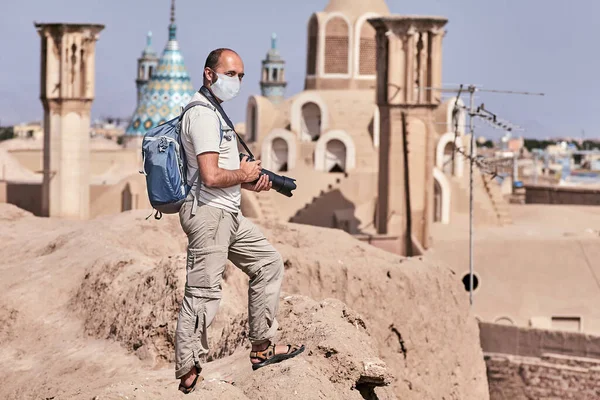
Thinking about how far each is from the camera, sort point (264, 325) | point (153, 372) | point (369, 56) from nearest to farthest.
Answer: point (264, 325)
point (153, 372)
point (369, 56)

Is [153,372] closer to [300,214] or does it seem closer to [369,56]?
[300,214]

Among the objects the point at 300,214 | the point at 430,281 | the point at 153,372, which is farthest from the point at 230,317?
the point at 300,214

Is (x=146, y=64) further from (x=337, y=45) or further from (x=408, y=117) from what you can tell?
(x=408, y=117)

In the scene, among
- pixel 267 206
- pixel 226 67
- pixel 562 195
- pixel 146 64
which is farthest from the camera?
pixel 146 64

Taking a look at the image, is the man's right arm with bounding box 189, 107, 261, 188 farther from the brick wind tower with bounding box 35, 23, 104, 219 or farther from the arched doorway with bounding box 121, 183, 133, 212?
the arched doorway with bounding box 121, 183, 133, 212

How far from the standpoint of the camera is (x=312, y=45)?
2883 cm

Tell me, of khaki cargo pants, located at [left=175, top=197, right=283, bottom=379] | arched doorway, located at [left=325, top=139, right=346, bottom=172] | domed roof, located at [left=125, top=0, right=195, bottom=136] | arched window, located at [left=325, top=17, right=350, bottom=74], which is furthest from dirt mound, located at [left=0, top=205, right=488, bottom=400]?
domed roof, located at [left=125, top=0, right=195, bottom=136]

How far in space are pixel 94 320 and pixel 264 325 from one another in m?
2.57

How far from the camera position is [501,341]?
15375mm

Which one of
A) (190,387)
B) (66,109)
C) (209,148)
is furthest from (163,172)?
(66,109)

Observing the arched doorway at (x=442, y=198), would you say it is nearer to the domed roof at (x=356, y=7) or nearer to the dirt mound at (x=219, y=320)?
the domed roof at (x=356, y=7)

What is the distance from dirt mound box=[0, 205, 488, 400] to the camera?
228 inches

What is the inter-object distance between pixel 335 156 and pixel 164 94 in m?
13.5

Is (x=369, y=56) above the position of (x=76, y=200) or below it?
above
